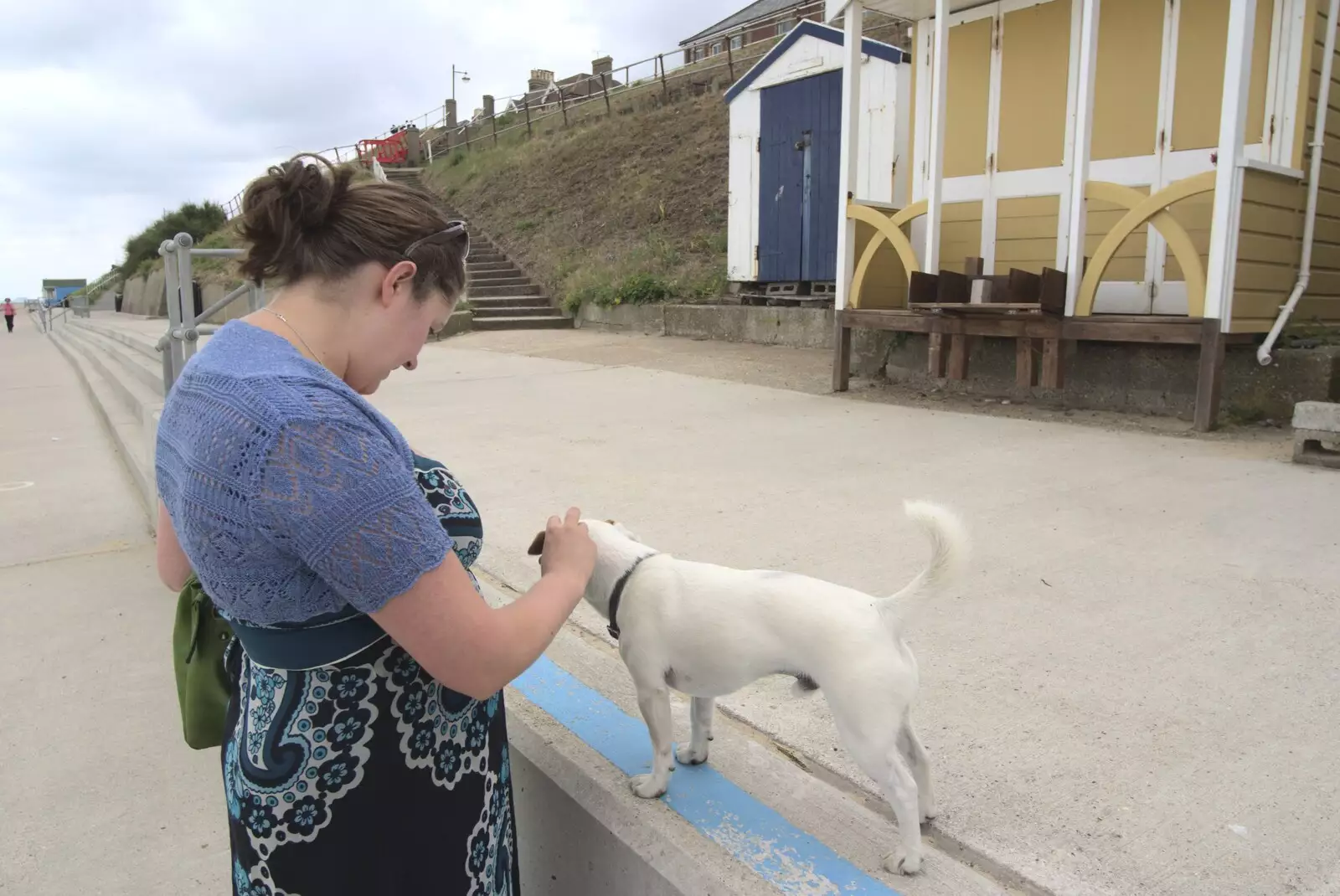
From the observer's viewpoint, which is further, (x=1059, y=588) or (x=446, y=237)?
(x=1059, y=588)

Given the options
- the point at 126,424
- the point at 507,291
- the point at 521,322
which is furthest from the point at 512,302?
the point at 126,424

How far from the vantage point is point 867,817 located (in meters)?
1.79

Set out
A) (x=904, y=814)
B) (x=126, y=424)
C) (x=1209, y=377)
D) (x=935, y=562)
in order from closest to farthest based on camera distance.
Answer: (x=904, y=814)
(x=935, y=562)
(x=1209, y=377)
(x=126, y=424)

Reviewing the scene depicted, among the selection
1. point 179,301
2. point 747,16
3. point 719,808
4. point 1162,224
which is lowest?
point 719,808

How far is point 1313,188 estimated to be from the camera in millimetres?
5988

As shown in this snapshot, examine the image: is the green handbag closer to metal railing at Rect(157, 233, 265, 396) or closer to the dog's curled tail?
the dog's curled tail

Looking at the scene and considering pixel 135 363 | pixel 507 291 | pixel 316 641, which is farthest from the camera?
pixel 507 291

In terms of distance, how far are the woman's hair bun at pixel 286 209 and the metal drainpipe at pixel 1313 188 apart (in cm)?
608

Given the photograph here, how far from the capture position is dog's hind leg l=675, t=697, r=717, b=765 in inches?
75.9

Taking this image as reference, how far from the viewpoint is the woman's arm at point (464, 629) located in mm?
1146

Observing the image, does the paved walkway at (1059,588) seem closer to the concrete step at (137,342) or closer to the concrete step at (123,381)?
the concrete step at (123,381)

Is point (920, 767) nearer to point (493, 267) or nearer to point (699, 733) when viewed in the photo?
point (699, 733)

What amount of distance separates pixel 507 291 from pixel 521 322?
178 centimetres

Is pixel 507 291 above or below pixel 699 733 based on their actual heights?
above
